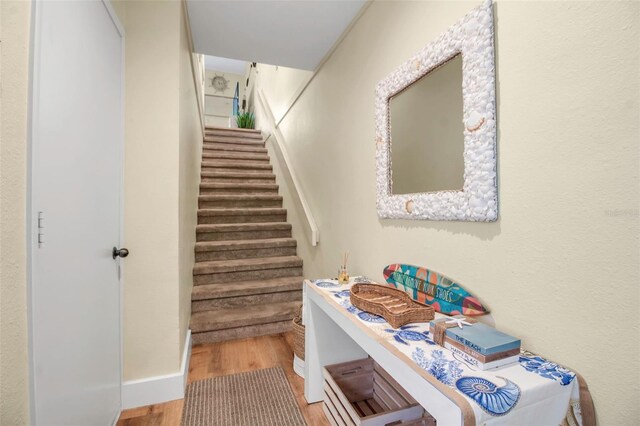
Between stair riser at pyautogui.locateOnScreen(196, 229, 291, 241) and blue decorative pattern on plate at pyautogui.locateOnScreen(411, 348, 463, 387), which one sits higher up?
stair riser at pyautogui.locateOnScreen(196, 229, 291, 241)

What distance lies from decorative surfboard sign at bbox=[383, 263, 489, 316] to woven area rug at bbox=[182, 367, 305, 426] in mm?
865

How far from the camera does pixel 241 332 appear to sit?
7.64 feet

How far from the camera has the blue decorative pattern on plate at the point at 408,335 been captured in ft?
2.92

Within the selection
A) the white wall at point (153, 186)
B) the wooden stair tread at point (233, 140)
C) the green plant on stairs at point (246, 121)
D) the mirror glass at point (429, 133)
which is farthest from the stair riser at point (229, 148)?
the mirror glass at point (429, 133)

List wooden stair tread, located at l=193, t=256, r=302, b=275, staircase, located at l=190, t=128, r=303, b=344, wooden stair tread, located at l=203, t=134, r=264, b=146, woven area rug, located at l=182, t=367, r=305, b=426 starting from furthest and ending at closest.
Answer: wooden stair tread, located at l=203, t=134, r=264, b=146 < wooden stair tread, located at l=193, t=256, r=302, b=275 < staircase, located at l=190, t=128, r=303, b=344 < woven area rug, located at l=182, t=367, r=305, b=426

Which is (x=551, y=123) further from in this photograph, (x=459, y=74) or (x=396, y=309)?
(x=396, y=309)

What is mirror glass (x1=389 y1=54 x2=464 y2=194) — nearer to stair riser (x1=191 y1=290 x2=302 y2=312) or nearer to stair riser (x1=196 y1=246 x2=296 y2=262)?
stair riser (x1=191 y1=290 x2=302 y2=312)

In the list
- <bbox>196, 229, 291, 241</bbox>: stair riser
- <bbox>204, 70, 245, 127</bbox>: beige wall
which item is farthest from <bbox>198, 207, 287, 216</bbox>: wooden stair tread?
<bbox>204, 70, 245, 127</bbox>: beige wall

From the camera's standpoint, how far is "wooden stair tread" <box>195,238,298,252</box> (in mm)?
2838

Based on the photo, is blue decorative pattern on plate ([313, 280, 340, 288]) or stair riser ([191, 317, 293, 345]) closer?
blue decorative pattern on plate ([313, 280, 340, 288])

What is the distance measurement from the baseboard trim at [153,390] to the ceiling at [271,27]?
6.89 ft

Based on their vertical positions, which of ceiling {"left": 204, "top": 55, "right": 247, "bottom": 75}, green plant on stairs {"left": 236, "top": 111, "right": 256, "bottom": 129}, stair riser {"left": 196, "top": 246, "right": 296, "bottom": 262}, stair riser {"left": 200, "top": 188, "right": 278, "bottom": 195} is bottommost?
stair riser {"left": 196, "top": 246, "right": 296, "bottom": 262}

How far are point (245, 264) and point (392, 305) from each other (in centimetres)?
193

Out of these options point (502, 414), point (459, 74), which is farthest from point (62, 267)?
point (459, 74)
